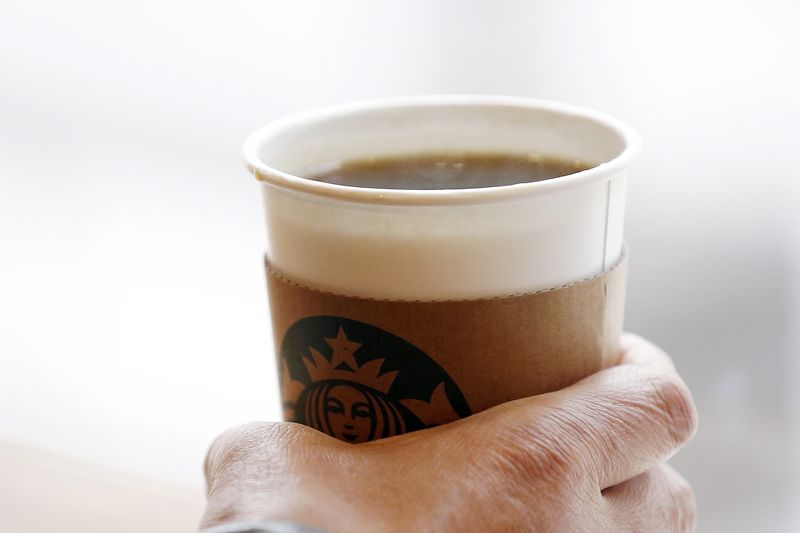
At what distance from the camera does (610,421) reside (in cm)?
69

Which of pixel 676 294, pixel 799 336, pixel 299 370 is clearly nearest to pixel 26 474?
pixel 299 370

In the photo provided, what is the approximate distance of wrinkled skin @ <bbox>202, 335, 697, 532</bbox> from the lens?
23.7 inches

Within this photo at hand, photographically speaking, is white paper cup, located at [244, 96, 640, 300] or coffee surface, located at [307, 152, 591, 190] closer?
white paper cup, located at [244, 96, 640, 300]

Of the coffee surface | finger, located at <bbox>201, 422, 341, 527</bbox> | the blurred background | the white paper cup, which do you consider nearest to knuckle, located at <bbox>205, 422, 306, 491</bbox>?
finger, located at <bbox>201, 422, 341, 527</bbox>

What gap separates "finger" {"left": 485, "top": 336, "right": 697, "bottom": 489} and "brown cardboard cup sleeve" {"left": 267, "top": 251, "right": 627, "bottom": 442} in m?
0.02

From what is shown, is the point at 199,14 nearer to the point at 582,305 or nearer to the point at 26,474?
the point at 26,474

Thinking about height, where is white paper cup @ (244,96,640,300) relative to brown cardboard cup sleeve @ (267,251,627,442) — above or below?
above

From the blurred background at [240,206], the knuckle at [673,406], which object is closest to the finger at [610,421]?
the knuckle at [673,406]

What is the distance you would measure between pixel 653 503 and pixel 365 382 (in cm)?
27

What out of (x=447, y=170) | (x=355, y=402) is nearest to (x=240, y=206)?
(x=447, y=170)

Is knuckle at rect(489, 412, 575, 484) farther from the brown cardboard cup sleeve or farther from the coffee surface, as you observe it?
the coffee surface

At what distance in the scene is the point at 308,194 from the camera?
646 mm

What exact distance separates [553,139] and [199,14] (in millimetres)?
857

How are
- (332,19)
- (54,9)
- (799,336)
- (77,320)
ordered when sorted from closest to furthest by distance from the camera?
(799,336)
(332,19)
(54,9)
(77,320)
